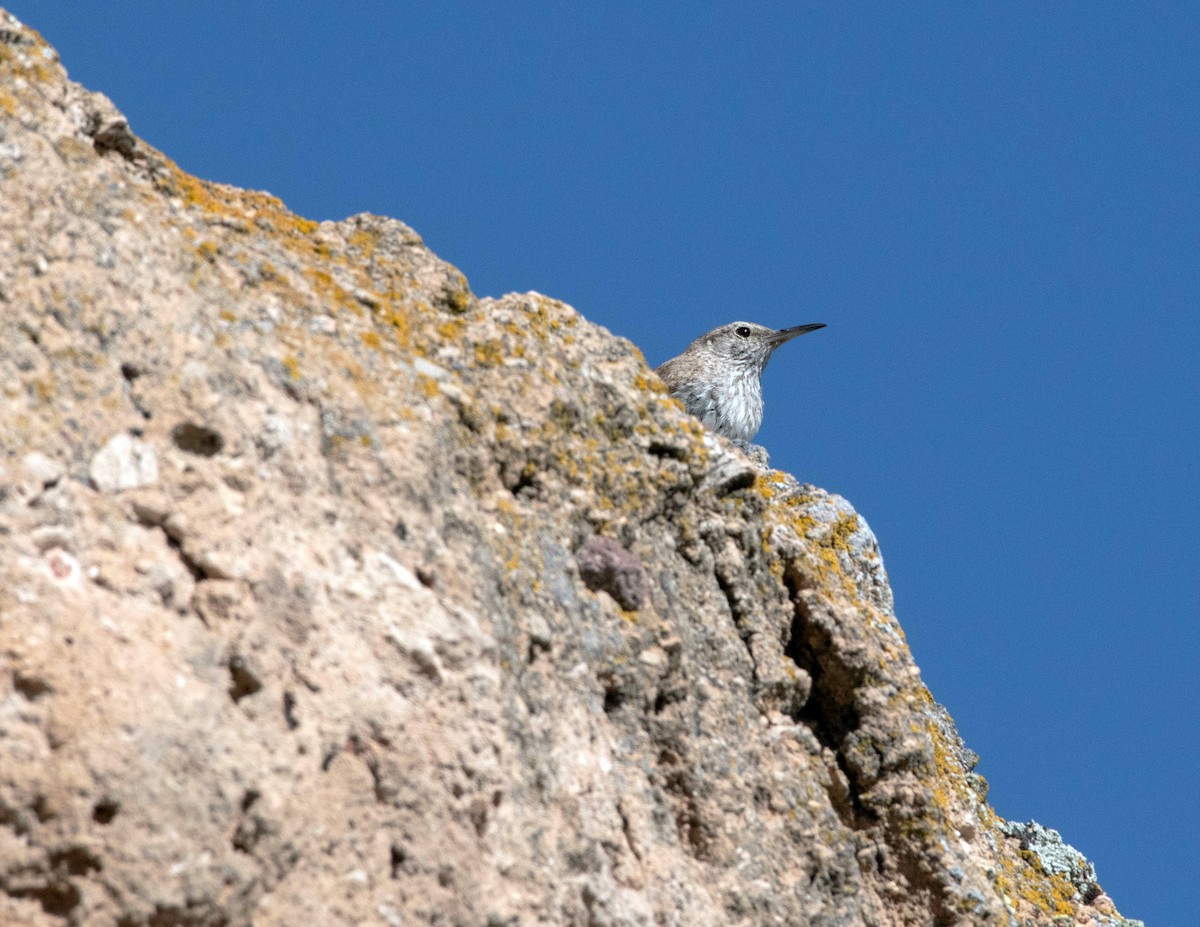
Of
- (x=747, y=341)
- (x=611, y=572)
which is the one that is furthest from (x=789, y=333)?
(x=611, y=572)

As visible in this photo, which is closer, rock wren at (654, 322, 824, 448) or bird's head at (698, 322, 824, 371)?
rock wren at (654, 322, 824, 448)

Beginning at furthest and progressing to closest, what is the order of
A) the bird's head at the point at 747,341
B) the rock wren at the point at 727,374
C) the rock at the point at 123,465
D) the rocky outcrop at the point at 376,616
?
the bird's head at the point at 747,341, the rock wren at the point at 727,374, the rock at the point at 123,465, the rocky outcrop at the point at 376,616

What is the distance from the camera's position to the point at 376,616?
4.52m

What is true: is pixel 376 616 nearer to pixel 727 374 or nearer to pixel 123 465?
pixel 123 465

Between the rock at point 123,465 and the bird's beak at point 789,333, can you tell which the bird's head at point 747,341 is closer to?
the bird's beak at point 789,333

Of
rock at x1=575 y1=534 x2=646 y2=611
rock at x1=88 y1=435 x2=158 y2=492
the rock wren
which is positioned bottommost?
rock at x1=88 y1=435 x2=158 y2=492

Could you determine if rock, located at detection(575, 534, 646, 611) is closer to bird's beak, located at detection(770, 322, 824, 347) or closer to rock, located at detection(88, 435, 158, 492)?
rock, located at detection(88, 435, 158, 492)

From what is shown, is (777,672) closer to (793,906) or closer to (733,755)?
(733,755)

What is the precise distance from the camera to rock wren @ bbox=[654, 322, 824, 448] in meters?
12.5

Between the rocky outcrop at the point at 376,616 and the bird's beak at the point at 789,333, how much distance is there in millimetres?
7190

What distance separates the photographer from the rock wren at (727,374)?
12508 mm

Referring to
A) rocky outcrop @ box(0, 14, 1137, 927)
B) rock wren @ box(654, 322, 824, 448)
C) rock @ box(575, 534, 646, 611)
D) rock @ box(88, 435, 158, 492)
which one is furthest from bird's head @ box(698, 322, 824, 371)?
rock @ box(88, 435, 158, 492)

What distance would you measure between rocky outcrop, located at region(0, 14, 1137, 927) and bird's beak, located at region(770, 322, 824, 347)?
23.6 ft

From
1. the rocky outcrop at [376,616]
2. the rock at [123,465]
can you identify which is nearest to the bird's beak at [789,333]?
the rocky outcrop at [376,616]
